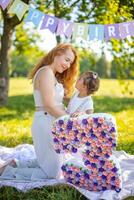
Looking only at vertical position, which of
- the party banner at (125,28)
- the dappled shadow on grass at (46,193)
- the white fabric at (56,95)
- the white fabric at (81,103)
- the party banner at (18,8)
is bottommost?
the dappled shadow on grass at (46,193)

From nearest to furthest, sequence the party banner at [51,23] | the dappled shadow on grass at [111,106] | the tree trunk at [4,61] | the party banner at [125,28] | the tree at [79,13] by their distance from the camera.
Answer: the party banner at [51,23] < the party banner at [125,28] < the tree at [79,13] < the tree trunk at [4,61] < the dappled shadow on grass at [111,106]

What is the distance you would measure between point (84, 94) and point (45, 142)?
656 millimetres

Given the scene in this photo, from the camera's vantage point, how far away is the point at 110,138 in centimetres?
407

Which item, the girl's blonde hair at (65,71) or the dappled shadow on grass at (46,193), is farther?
the girl's blonde hair at (65,71)

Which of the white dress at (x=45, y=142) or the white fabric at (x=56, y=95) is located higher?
the white fabric at (x=56, y=95)

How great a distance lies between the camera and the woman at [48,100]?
450 cm

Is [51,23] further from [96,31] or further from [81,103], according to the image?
[81,103]

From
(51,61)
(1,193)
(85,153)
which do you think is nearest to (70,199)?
(85,153)

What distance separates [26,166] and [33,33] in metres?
11.4

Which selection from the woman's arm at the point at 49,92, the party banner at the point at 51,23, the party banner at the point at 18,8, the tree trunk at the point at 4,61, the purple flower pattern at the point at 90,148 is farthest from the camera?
the tree trunk at the point at 4,61

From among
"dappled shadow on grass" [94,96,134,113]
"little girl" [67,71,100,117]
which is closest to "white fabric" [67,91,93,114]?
"little girl" [67,71,100,117]

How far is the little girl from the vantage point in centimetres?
484

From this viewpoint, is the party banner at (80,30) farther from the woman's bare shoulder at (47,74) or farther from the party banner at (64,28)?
the woman's bare shoulder at (47,74)

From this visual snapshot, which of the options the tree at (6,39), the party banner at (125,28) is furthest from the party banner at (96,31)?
the tree at (6,39)
